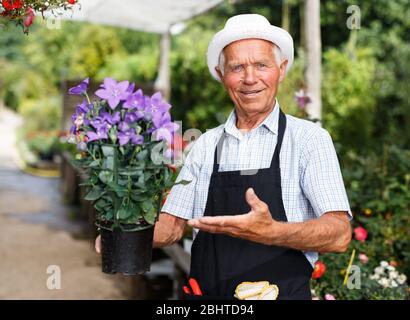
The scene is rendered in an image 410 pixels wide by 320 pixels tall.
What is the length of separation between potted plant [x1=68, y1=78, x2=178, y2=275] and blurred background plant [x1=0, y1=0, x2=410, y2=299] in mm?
1566

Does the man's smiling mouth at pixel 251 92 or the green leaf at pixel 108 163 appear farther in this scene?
the man's smiling mouth at pixel 251 92

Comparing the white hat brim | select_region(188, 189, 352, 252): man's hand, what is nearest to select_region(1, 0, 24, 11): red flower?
the white hat brim

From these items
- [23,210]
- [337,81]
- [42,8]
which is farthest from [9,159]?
[42,8]

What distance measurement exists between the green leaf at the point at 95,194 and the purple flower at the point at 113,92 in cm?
19

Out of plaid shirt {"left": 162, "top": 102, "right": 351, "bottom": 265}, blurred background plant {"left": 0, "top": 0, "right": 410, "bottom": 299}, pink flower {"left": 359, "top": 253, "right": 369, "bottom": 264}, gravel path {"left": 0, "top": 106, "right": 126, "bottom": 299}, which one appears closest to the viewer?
plaid shirt {"left": 162, "top": 102, "right": 351, "bottom": 265}

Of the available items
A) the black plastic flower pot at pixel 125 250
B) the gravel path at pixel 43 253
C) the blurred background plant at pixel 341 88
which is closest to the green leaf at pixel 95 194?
the black plastic flower pot at pixel 125 250

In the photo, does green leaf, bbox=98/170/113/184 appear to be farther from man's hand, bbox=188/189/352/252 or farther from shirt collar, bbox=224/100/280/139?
shirt collar, bbox=224/100/280/139

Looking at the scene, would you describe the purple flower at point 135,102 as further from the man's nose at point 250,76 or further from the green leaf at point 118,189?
the man's nose at point 250,76

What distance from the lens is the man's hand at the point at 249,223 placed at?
4.37 feet

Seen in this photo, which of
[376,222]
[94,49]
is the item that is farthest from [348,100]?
[94,49]

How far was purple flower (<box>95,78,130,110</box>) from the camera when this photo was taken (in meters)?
1.32

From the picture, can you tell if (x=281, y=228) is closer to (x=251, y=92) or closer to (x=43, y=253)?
(x=251, y=92)

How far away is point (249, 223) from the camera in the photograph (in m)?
1.34

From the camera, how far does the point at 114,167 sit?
1.32 meters
